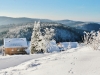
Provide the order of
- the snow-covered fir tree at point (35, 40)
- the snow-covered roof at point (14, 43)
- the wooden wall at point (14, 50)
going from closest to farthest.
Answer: the snow-covered fir tree at point (35, 40) → the wooden wall at point (14, 50) → the snow-covered roof at point (14, 43)

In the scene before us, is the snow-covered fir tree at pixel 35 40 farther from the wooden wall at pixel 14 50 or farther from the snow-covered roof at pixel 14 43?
the snow-covered roof at pixel 14 43

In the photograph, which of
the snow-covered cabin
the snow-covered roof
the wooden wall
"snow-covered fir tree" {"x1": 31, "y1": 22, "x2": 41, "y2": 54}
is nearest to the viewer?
"snow-covered fir tree" {"x1": 31, "y1": 22, "x2": 41, "y2": 54}

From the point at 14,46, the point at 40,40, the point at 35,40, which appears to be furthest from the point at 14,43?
the point at 40,40

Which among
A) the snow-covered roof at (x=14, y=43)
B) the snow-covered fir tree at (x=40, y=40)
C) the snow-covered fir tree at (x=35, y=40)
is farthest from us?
the snow-covered roof at (x=14, y=43)

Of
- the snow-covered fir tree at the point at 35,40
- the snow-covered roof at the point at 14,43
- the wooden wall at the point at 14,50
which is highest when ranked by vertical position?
the snow-covered fir tree at the point at 35,40

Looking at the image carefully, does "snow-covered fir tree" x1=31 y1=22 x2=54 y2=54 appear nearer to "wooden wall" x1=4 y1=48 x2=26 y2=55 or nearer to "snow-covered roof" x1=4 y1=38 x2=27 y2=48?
"wooden wall" x1=4 y1=48 x2=26 y2=55

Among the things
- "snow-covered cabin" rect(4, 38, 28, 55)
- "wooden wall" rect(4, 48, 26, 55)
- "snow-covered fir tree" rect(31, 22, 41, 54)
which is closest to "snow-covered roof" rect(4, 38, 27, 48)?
"snow-covered cabin" rect(4, 38, 28, 55)

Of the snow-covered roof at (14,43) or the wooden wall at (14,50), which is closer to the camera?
the wooden wall at (14,50)

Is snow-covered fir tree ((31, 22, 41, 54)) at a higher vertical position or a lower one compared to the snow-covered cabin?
higher

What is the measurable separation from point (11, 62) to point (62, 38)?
112 metres

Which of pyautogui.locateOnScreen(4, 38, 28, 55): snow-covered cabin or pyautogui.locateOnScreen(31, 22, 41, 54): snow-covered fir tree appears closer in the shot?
pyautogui.locateOnScreen(31, 22, 41, 54): snow-covered fir tree

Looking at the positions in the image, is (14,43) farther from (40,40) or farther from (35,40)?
(40,40)

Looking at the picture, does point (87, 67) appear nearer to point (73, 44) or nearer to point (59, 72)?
point (59, 72)

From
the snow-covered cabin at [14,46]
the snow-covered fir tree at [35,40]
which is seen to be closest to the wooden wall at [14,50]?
the snow-covered cabin at [14,46]
